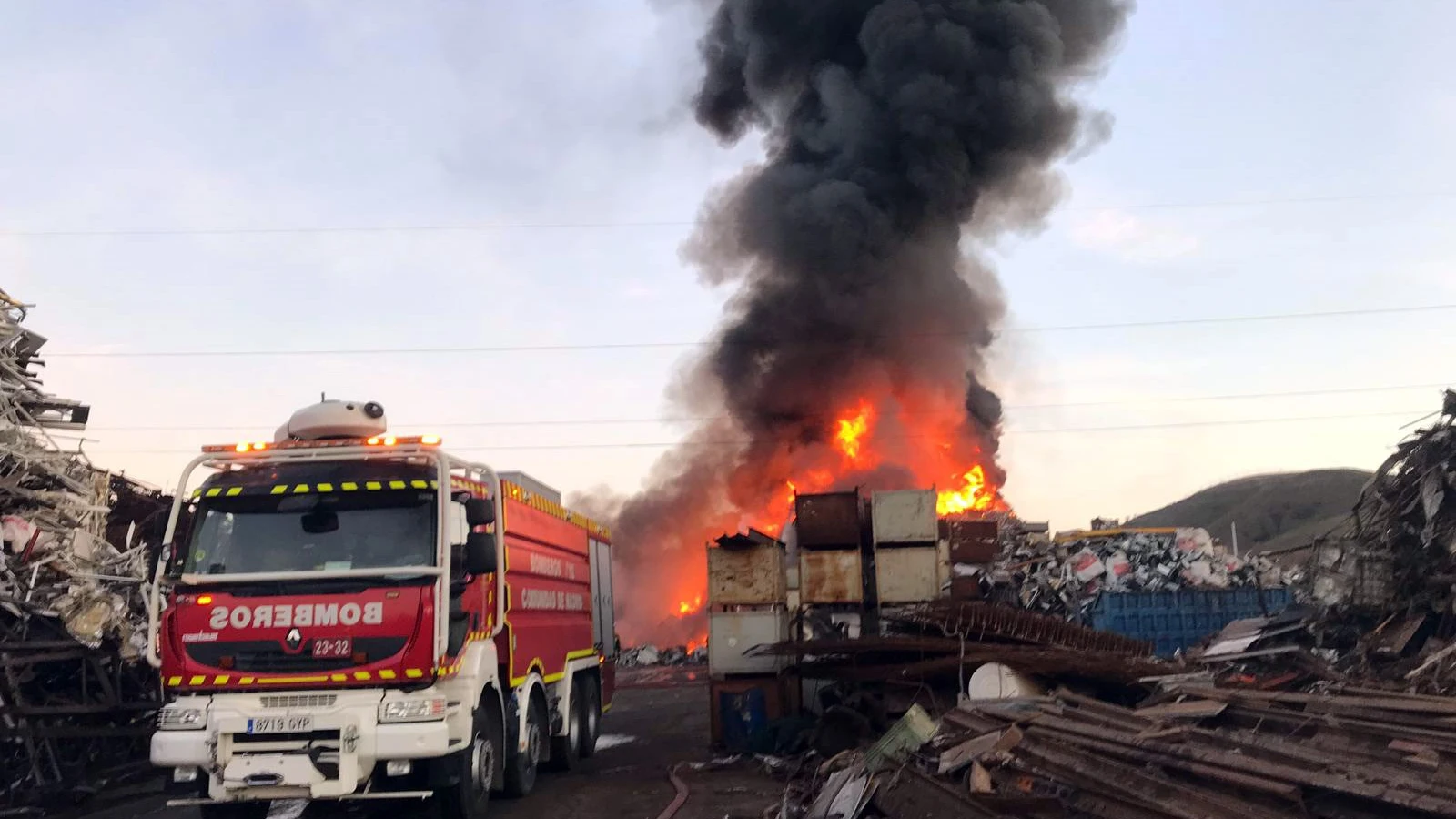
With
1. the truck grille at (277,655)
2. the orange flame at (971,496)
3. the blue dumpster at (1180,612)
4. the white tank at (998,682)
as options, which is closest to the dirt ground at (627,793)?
the truck grille at (277,655)

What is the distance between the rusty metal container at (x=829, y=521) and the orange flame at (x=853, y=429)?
58.5ft

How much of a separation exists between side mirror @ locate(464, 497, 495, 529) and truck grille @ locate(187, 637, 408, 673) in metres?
1.07

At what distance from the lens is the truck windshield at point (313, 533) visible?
8.07 metres

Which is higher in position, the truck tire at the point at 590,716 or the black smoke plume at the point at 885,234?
the black smoke plume at the point at 885,234

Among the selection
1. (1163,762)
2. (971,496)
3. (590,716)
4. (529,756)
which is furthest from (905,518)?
(971,496)

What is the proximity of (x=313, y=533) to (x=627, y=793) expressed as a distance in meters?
4.29

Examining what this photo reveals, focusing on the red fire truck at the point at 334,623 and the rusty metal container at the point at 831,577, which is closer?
the red fire truck at the point at 334,623

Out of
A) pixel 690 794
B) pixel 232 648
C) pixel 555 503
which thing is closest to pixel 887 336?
pixel 555 503

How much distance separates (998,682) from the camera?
458 inches

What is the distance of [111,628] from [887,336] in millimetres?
22718

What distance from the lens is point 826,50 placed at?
117ft

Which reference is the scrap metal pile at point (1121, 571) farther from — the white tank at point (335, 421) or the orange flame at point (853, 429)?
the white tank at point (335, 421)

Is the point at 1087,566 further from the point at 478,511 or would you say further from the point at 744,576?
the point at 478,511

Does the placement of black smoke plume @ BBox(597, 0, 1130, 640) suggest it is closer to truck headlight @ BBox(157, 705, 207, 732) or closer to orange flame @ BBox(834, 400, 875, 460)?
orange flame @ BBox(834, 400, 875, 460)
